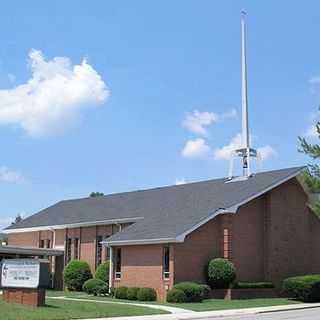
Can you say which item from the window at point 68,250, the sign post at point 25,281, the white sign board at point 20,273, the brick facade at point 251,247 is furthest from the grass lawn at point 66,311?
the window at point 68,250

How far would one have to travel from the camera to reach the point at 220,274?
116ft

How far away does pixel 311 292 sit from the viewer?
3459 cm

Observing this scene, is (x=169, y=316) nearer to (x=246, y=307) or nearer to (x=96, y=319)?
(x=96, y=319)

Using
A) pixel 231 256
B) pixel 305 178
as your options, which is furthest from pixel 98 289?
pixel 305 178

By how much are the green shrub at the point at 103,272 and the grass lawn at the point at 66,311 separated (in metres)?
11.5

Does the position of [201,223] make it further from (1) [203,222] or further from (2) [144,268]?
(2) [144,268]

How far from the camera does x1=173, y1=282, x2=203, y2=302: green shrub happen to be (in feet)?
109

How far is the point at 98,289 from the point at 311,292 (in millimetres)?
12764

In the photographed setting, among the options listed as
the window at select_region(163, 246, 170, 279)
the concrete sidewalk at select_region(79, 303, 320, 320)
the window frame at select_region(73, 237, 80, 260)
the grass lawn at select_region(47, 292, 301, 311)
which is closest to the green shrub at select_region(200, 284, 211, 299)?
the grass lawn at select_region(47, 292, 301, 311)

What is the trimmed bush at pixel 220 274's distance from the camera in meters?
35.2

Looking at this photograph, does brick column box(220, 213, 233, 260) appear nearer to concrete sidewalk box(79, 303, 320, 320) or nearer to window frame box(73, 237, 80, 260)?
concrete sidewalk box(79, 303, 320, 320)

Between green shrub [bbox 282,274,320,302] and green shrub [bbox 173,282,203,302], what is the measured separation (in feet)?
17.5

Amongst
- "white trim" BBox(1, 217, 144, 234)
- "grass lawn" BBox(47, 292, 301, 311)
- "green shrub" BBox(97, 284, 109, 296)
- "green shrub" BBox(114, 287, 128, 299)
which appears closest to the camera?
"grass lawn" BBox(47, 292, 301, 311)

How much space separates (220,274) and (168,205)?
851 cm
